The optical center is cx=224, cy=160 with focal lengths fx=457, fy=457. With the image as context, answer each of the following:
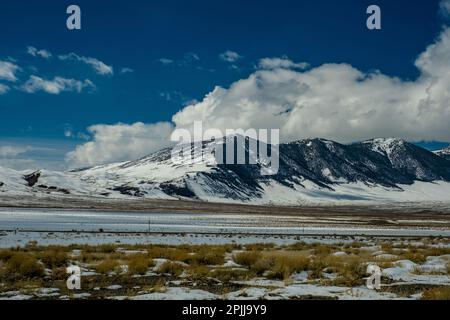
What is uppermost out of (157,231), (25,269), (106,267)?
(25,269)

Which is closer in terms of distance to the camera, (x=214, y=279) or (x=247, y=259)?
(x=214, y=279)

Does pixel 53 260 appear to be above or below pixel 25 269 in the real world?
below

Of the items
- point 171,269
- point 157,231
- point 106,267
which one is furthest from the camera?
point 157,231

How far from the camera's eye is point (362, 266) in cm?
1833

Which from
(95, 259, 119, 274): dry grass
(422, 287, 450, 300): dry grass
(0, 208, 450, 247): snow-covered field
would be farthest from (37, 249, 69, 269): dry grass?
(422, 287, 450, 300): dry grass

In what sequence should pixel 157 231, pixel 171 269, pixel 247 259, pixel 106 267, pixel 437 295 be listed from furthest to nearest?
pixel 157 231 < pixel 247 259 < pixel 171 269 < pixel 106 267 < pixel 437 295

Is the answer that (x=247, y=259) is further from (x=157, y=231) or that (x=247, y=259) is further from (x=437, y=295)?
(x=157, y=231)

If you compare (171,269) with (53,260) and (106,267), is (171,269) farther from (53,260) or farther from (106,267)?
(53,260)

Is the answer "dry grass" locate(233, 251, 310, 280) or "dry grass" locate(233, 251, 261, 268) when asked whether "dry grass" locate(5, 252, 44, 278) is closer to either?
"dry grass" locate(233, 251, 310, 280)

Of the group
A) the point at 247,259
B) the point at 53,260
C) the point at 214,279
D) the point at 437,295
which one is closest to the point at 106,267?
the point at 53,260
